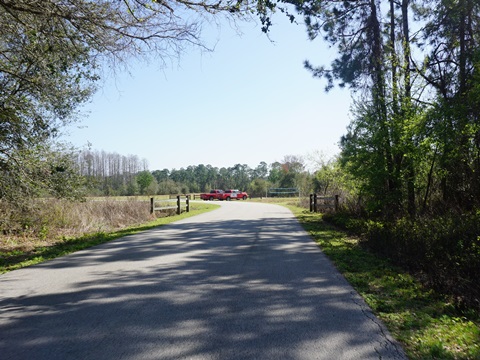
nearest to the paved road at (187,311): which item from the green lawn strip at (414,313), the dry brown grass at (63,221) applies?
the green lawn strip at (414,313)

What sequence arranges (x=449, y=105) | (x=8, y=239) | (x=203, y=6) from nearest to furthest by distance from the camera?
(x=203, y=6)
(x=449, y=105)
(x=8, y=239)

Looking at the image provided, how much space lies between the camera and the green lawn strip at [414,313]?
3467 mm

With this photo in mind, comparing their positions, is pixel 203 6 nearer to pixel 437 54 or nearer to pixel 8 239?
pixel 8 239

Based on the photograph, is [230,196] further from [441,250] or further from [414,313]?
[414,313]

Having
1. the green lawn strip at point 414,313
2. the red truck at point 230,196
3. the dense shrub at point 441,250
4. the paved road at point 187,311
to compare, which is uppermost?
the red truck at point 230,196

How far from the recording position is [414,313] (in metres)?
4.53

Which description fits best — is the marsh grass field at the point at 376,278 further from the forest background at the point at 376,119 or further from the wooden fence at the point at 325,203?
the wooden fence at the point at 325,203

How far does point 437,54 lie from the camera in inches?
527

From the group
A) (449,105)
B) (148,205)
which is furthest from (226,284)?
(148,205)

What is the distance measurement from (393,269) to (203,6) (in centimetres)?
618

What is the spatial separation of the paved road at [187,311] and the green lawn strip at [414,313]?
0.23 meters

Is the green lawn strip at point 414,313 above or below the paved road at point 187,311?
below

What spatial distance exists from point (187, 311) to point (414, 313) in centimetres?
285

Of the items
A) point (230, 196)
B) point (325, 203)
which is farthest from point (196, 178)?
point (325, 203)
